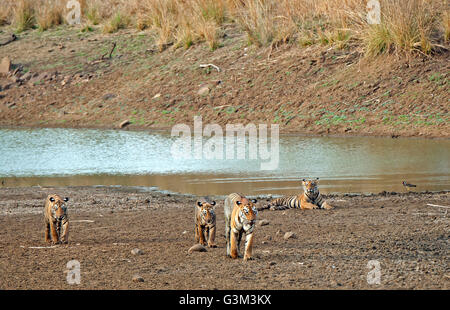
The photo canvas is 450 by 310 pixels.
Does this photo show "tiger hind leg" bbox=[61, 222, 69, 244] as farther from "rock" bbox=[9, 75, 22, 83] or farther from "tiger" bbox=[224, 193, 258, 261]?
"rock" bbox=[9, 75, 22, 83]

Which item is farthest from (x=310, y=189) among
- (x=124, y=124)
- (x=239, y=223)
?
(x=124, y=124)

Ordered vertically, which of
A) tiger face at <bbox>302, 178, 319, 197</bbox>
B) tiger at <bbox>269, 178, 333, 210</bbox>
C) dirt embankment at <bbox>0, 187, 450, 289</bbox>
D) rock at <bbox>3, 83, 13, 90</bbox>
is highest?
rock at <bbox>3, 83, 13, 90</bbox>

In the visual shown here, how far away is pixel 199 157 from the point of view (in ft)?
47.0

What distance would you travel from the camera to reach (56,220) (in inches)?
306

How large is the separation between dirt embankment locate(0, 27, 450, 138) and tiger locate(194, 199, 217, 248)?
28.9ft

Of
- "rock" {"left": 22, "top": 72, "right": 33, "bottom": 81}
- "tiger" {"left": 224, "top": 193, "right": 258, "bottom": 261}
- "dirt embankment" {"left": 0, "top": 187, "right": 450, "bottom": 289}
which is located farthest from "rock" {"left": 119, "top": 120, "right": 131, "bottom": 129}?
"tiger" {"left": 224, "top": 193, "right": 258, "bottom": 261}

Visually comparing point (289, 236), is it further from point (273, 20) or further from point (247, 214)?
point (273, 20)

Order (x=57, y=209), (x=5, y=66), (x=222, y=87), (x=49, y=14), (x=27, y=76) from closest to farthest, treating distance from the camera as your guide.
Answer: (x=57, y=209) → (x=222, y=87) → (x=27, y=76) → (x=5, y=66) → (x=49, y=14)

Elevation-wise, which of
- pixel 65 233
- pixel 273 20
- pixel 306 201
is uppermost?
pixel 273 20

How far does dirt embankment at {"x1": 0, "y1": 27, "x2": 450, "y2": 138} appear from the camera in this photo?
16609 mm

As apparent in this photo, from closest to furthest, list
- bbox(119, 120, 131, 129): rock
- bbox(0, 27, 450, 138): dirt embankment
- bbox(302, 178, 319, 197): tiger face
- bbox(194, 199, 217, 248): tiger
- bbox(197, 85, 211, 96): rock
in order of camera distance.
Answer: bbox(194, 199, 217, 248): tiger → bbox(302, 178, 319, 197): tiger face → bbox(0, 27, 450, 138): dirt embankment → bbox(119, 120, 131, 129): rock → bbox(197, 85, 211, 96): rock

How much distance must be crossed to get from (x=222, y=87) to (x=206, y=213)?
1207 cm

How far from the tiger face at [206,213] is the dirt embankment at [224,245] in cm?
33
